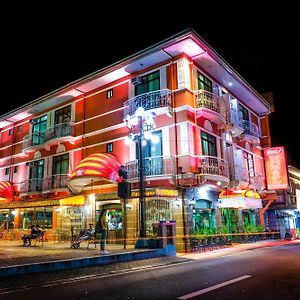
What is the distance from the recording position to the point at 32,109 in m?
28.6

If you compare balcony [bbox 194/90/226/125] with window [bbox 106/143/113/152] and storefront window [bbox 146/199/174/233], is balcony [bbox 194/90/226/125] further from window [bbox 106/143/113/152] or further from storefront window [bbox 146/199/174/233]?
window [bbox 106/143/113/152]

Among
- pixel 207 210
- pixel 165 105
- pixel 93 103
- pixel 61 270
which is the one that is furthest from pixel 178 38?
pixel 61 270

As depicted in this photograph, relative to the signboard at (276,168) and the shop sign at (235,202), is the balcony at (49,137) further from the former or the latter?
the signboard at (276,168)

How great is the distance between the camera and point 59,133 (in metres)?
25.9

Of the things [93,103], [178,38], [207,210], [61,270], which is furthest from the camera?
[93,103]

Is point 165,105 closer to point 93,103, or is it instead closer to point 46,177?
point 93,103

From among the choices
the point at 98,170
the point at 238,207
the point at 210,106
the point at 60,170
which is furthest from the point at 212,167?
the point at 60,170

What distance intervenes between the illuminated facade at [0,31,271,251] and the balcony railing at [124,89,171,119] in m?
0.06

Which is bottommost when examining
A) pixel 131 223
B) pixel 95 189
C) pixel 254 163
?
pixel 131 223

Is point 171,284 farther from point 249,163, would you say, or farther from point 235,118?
point 249,163

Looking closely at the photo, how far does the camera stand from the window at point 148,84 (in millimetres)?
21495

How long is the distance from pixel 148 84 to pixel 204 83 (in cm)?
371

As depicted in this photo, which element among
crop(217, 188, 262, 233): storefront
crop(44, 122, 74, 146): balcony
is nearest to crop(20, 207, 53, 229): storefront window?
crop(44, 122, 74, 146): balcony

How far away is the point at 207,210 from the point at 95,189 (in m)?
7.50
